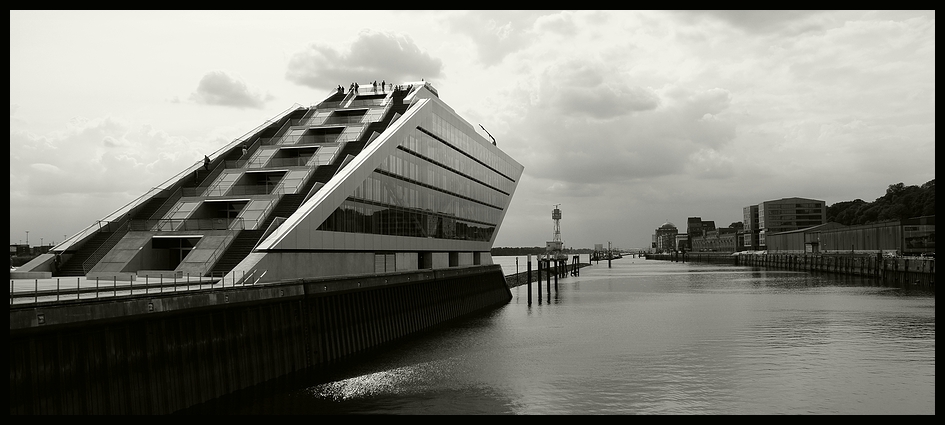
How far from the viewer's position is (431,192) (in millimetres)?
57031

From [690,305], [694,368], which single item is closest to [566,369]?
[694,368]

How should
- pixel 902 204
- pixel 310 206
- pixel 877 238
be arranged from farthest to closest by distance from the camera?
pixel 902 204, pixel 877 238, pixel 310 206

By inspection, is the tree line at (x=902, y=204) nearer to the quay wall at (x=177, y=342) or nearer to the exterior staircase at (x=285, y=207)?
the exterior staircase at (x=285, y=207)

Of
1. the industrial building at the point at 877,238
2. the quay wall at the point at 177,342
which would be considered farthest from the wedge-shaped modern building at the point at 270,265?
the industrial building at the point at 877,238

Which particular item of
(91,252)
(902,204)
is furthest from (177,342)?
(902,204)

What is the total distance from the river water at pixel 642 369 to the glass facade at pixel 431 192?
8.05 m

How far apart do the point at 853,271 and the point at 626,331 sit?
3526 inches

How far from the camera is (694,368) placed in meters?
31.6

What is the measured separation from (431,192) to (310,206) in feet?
68.1

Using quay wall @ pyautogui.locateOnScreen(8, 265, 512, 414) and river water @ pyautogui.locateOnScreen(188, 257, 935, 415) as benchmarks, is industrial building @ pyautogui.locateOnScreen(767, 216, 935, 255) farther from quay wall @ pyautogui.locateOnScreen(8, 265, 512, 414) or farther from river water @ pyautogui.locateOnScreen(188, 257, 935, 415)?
quay wall @ pyautogui.locateOnScreen(8, 265, 512, 414)

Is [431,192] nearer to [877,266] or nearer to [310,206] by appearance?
[310,206]

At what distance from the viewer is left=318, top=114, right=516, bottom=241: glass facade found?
44.2 meters
